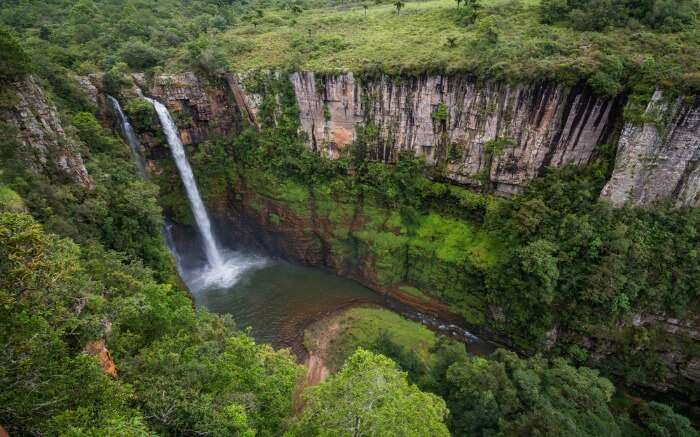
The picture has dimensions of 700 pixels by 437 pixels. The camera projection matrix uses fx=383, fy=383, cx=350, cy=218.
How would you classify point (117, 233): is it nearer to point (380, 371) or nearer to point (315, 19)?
point (380, 371)

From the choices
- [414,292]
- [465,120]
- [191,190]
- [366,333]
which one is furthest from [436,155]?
[191,190]

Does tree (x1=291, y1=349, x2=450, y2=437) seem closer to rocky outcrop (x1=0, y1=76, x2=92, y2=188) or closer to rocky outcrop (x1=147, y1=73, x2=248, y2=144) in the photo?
rocky outcrop (x1=0, y1=76, x2=92, y2=188)

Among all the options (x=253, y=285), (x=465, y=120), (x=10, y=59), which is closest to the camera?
(x=10, y=59)

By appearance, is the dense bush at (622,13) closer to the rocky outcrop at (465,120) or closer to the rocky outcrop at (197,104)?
the rocky outcrop at (465,120)

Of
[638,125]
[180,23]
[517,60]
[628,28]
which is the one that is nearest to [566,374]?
[638,125]

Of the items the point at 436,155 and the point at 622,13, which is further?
the point at 436,155

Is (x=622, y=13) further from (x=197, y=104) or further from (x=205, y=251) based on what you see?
(x=205, y=251)
